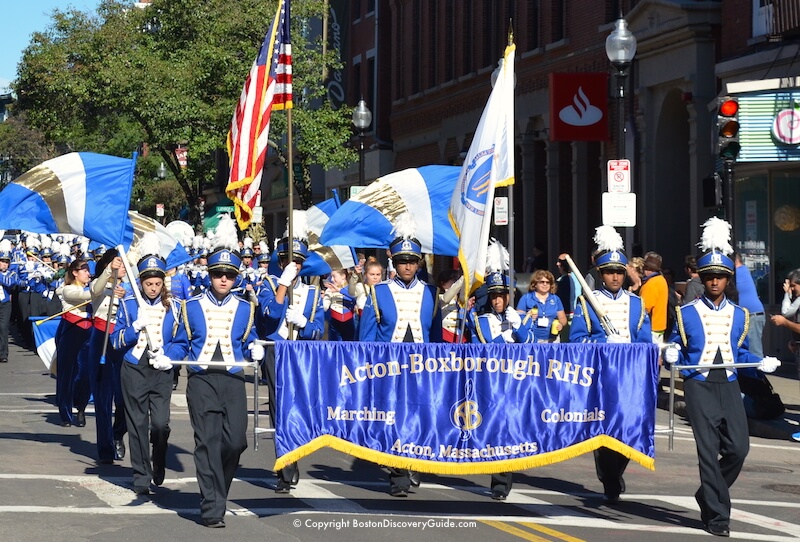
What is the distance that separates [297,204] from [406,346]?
47.3 m

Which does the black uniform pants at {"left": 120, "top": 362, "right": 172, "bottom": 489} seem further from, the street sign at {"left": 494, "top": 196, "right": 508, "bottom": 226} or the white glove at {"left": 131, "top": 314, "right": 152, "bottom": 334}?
the street sign at {"left": 494, "top": 196, "right": 508, "bottom": 226}

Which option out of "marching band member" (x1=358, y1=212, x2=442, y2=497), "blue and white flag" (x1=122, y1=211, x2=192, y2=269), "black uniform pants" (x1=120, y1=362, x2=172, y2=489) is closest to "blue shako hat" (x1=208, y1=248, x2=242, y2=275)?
"marching band member" (x1=358, y1=212, x2=442, y2=497)

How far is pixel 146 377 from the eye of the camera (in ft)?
40.4

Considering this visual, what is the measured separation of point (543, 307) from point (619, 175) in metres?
6.12

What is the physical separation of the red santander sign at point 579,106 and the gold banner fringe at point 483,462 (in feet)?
62.1

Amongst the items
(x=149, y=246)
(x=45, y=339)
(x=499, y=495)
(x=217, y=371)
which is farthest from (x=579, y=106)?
(x=217, y=371)

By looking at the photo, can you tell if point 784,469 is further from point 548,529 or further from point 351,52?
point 351,52

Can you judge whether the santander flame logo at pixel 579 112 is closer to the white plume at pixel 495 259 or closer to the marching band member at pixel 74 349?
the white plume at pixel 495 259

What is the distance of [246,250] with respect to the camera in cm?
2616

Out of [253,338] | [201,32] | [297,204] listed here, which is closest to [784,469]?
[253,338]

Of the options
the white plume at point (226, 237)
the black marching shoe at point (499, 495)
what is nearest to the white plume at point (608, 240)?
the black marching shoe at point (499, 495)

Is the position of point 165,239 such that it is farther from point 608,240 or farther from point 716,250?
point 716,250

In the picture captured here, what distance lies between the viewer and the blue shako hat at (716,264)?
423 inches

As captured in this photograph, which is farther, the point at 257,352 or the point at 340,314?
the point at 340,314
